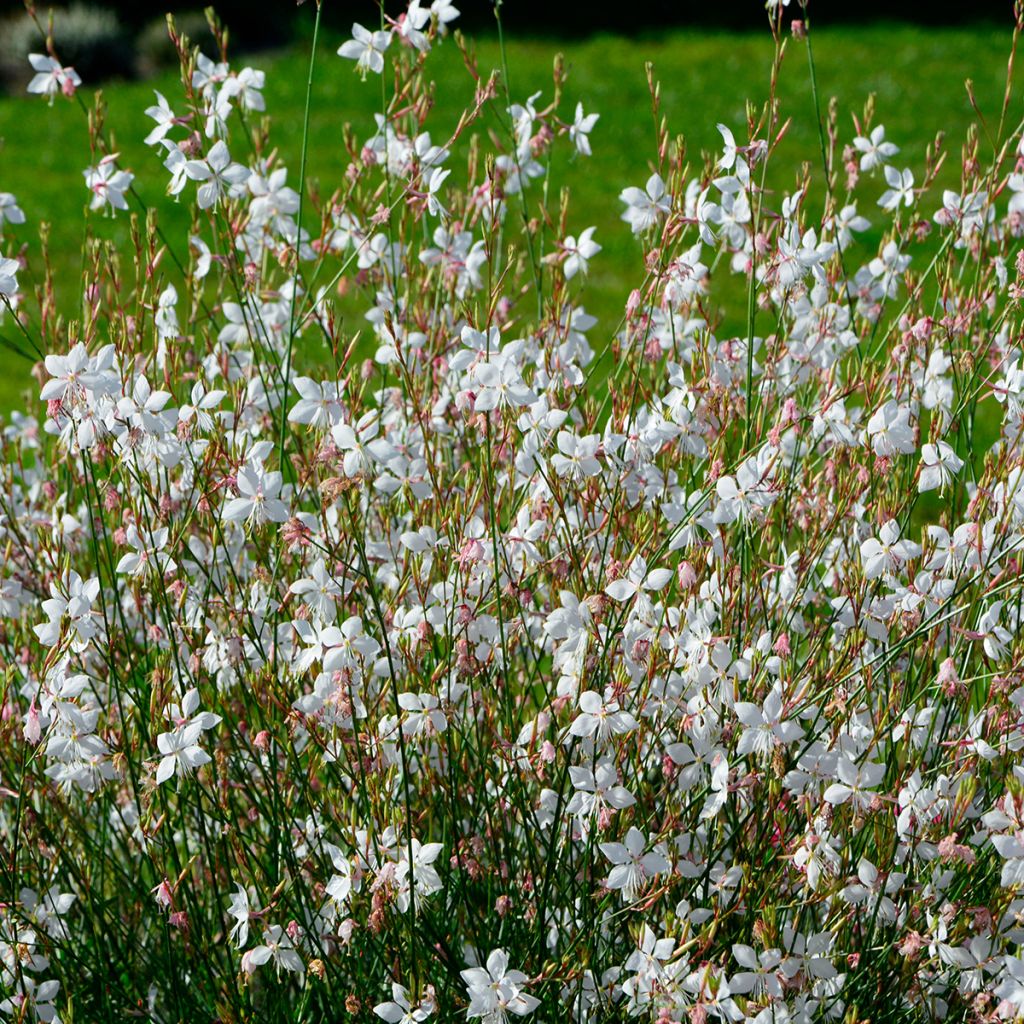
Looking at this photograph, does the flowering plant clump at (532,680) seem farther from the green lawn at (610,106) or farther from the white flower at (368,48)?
the green lawn at (610,106)

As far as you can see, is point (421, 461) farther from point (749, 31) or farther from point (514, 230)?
point (749, 31)

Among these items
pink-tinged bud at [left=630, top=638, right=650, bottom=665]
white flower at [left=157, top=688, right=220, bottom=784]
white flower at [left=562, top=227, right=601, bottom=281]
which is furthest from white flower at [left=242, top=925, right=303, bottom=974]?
white flower at [left=562, top=227, right=601, bottom=281]

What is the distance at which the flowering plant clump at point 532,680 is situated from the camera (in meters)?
1.95

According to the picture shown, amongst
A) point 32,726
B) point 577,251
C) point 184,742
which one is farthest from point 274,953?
point 577,251

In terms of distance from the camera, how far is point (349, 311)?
6.43 meters

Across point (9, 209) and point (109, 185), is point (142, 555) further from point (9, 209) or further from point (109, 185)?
point (9, 209)

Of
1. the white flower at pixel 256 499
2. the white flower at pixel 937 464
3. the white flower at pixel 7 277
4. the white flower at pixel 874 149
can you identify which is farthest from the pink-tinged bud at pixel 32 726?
the white flower at pixel 874 149

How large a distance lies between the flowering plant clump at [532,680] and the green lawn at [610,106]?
14.7ft

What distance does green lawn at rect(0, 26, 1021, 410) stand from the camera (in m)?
8.62

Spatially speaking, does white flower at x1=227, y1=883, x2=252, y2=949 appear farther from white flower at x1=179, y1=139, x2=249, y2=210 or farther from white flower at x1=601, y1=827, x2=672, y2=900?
white flower at x1=179, y1=139, x2=249, y2=210

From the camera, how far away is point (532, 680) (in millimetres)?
2410

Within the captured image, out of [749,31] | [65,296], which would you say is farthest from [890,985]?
[749,31]

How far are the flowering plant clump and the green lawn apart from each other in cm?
447

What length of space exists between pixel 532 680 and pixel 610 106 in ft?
30.5
